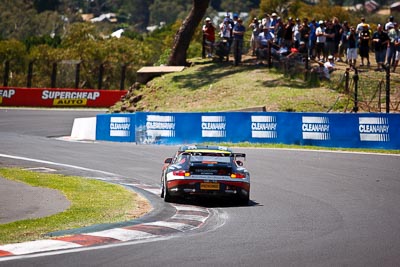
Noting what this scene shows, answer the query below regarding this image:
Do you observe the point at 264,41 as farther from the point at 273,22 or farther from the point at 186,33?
the point at 186,33

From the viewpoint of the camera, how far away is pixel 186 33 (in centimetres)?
4247

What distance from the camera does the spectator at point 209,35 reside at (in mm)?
39569

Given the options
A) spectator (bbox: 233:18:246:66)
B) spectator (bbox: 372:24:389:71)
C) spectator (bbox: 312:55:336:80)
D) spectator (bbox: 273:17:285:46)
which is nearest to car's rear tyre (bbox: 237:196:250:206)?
spectator (bbox: 372:24:389:71)

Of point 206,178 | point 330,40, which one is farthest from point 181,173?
point 330,40

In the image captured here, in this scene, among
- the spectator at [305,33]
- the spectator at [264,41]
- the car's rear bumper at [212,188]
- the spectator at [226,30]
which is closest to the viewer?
the car's rear bumper at [212,188]

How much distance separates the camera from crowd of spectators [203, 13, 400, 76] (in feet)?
111

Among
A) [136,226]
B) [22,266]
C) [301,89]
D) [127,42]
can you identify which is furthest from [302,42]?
[127,42]

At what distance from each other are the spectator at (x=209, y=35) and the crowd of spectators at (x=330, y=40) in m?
2.88

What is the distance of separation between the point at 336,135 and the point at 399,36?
24.6ft

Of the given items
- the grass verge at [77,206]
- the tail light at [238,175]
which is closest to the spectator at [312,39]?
the grass verge at [77,206]

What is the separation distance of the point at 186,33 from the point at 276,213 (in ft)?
92.8

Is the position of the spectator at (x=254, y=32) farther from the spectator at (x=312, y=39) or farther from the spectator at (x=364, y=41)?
the spectator at (x=364, y=41)

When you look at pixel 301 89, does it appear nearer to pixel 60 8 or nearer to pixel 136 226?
pixel 136 226

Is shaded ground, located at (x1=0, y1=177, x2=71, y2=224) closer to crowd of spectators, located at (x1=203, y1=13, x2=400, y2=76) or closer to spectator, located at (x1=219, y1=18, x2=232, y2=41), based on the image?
crowd of spectators, located at (x1=203, y1=13, x2=400, y2=76)
